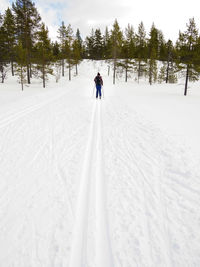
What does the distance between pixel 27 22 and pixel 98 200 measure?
28785 millimetres

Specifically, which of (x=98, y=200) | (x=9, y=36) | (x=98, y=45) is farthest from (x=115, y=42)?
(x=98, y=200)

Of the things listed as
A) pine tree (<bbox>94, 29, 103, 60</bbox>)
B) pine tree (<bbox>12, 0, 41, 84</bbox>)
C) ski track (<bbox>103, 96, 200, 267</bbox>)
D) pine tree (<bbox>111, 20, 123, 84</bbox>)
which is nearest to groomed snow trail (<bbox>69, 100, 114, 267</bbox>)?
ski track (<bbox>103, 96, 200, 267</bbox>)

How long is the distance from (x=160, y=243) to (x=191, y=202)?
1.14 m

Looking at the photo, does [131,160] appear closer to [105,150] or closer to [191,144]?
[105,150]

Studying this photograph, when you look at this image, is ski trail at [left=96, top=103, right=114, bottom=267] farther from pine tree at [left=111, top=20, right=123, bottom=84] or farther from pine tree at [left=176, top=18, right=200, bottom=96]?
pine tree at [left=111, top=20, right=123, bottom=84]

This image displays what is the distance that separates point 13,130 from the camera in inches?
239

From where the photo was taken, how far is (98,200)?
2.84 metres

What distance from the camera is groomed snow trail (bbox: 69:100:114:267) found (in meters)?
1.94

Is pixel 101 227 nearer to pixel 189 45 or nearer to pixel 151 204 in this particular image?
pixel 151 204

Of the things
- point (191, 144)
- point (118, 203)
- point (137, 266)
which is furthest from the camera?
point (191, 144)

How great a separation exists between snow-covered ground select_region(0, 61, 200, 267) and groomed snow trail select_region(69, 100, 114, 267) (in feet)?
0.04

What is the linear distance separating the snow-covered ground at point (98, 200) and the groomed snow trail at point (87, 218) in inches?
0.4

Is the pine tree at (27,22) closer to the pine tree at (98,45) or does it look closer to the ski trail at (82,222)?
the ski trail at (82,222)

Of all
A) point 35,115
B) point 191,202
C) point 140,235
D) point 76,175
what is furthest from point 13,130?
point 191,202
